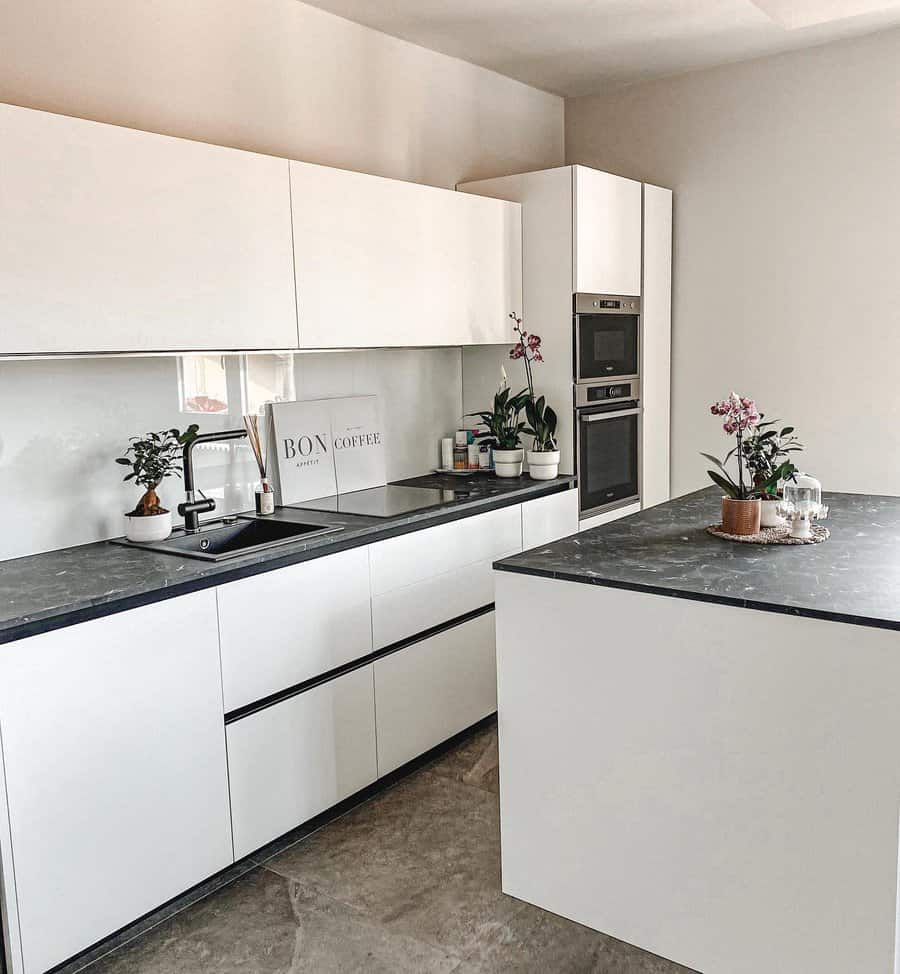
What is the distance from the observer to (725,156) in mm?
4312

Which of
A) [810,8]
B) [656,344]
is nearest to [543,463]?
[656,344]

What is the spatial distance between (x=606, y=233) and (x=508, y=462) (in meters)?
1.07

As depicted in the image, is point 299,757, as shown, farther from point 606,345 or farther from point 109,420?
point 606,345

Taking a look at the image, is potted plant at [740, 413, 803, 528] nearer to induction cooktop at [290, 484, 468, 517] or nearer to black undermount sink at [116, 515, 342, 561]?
induction cooktop at [290, 484, 468, 517]

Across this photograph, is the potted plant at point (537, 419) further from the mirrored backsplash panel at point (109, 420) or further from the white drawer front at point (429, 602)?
the mirrored backsplash panel at point (109, 420)

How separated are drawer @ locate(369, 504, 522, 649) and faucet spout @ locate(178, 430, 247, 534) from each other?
21.3 inches

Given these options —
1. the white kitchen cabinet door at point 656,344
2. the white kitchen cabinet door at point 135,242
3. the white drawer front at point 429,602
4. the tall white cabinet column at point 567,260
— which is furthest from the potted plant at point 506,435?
the white kitchen cabinet door at point 135,242

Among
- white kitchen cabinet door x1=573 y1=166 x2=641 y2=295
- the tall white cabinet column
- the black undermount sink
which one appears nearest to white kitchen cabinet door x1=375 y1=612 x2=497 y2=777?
the black undermount sink

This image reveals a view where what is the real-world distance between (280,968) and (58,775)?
0.71 metres

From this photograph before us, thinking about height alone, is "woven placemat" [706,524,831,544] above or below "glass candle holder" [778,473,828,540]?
below

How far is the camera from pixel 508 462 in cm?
389

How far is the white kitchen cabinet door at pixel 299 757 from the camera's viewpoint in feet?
8.38

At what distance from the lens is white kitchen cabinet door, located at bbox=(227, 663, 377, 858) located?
2553 millimetres

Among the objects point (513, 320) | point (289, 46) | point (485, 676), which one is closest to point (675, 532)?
point (485, 676)
